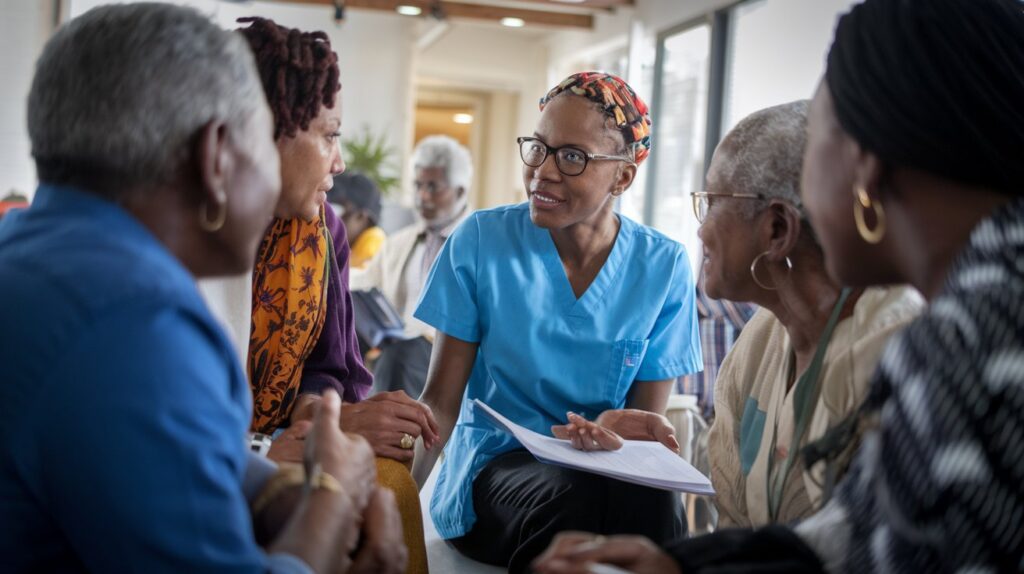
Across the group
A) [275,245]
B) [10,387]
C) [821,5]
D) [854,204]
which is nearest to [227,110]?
[10,387]

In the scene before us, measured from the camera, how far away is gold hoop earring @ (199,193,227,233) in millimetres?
1023

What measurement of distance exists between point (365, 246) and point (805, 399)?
477 cm

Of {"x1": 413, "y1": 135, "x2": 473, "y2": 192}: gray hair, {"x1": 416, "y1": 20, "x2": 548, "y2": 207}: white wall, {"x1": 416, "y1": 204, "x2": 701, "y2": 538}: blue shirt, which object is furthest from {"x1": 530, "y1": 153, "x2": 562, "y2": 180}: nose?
{"x1": 416, "y1": 20, "x2": 548, "y2": 207}: white wall

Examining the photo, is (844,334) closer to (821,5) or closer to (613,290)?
(613,290)

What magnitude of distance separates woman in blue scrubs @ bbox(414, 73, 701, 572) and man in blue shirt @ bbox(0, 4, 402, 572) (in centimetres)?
108

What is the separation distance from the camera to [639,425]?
1.99 metres

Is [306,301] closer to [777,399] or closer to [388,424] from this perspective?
[388,424]

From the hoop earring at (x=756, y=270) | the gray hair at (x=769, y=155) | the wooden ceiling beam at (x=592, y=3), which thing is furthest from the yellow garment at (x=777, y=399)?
the wooden ceiling beam at (x=592, y=3)

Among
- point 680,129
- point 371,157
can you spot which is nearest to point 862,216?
point 680,129

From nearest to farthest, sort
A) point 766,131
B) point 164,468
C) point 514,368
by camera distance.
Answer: point 164,468, point 766,131, point 514,368

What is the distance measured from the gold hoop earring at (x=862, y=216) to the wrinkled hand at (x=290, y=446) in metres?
0.93

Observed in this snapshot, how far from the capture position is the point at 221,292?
1.76 meters

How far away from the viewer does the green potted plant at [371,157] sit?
994cm

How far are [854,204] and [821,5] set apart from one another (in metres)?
4.25
